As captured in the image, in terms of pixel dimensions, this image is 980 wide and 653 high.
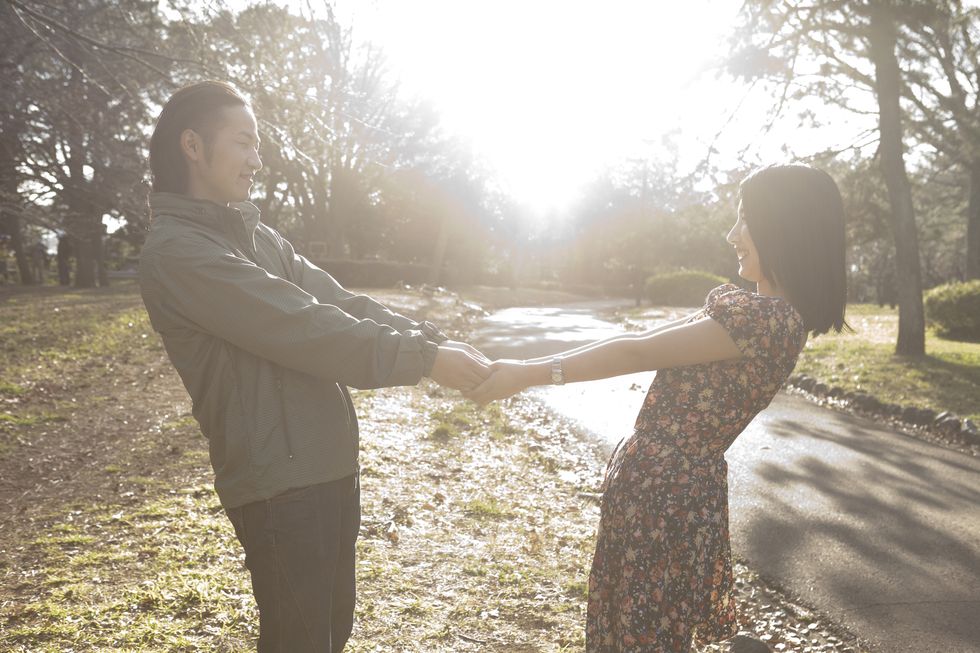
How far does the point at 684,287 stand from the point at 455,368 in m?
31.0

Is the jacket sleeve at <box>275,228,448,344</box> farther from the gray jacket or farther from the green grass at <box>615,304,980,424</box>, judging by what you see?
the green grass at <box>615,304,980,424</box>

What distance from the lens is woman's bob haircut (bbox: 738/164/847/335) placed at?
236 centimetres

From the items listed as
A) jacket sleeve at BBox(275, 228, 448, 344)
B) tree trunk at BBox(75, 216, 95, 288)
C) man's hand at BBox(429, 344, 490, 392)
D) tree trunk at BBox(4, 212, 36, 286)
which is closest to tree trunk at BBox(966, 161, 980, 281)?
man's hand at BBox(429, 344, 490, 392)

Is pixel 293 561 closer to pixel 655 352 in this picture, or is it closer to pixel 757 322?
pixel 655 352

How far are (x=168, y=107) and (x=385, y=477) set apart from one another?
495cm

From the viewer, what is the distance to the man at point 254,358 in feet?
6.72

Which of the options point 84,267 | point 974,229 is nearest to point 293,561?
point 84,267

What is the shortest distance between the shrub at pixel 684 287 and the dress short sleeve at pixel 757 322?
3039cm

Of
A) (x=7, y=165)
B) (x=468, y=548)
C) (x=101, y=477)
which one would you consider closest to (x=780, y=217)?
(x=468, y=548)

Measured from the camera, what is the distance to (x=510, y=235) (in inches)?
2222

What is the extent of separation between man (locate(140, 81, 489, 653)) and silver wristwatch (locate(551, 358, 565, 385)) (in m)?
0.64

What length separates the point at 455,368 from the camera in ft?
8.47

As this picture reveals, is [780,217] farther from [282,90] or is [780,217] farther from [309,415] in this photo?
[282,90]

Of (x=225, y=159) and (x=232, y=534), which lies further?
(x=232, y=534)
